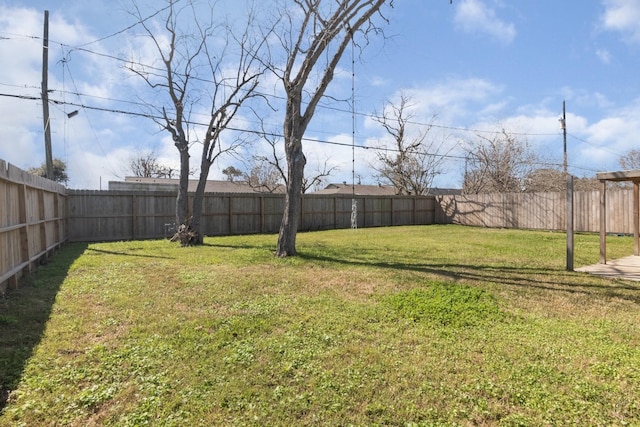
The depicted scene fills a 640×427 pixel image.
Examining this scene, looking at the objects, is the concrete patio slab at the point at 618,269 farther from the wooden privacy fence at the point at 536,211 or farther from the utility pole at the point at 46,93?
the utility pole at the point at 46,93

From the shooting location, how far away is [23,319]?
3340 mm

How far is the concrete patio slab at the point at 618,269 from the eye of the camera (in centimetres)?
534

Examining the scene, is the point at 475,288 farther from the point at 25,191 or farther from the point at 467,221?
the point at 467,221

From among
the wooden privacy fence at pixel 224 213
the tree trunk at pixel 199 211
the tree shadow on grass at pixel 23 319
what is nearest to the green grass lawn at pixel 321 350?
the tree shadow on grass at pixel 23 319

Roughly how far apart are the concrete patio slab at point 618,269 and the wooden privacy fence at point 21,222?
8.21 metres

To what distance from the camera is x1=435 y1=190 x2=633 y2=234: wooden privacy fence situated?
1186cm

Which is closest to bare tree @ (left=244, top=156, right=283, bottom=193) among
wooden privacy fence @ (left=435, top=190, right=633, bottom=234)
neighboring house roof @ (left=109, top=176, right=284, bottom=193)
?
neighboring house roof @ (left=109, top=176, right=284, bottom=193)

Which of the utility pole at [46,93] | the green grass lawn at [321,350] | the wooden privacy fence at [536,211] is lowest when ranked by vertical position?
the green grass lawn at [321,350]

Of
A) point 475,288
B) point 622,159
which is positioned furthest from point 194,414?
point 622,159

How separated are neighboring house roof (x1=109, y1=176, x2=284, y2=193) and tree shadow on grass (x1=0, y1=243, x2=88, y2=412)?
14819 millimetres

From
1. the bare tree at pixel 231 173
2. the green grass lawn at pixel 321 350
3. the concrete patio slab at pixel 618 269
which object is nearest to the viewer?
the green grass lawn at pixel 321 350

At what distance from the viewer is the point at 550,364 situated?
246 cm

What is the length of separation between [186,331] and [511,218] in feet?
53.7

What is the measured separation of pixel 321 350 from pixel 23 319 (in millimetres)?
2903
